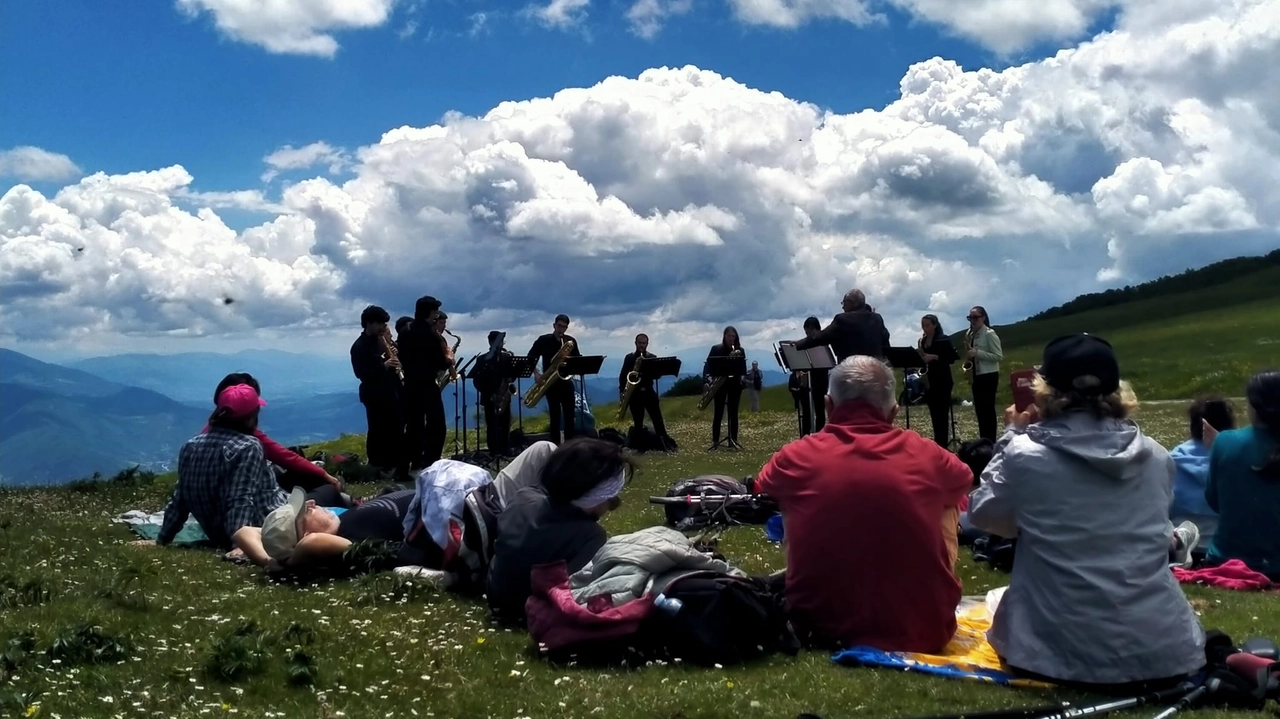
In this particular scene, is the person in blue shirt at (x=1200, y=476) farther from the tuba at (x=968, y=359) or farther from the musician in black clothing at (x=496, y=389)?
the musician in black clothing at (x=496, y=389)

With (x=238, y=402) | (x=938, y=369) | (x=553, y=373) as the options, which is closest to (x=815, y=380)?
(x=938, y=369)

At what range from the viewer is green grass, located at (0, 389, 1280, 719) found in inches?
211

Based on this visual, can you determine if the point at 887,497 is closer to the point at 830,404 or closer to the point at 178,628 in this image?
the point at 830,404

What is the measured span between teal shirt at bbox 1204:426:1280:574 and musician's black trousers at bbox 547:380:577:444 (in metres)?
12.7

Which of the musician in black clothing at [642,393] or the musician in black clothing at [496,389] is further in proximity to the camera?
the musician in black clothing at [642,393]

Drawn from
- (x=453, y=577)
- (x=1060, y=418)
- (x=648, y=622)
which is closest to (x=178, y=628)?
(x=453, y=577)

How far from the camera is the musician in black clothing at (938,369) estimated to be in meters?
18.5

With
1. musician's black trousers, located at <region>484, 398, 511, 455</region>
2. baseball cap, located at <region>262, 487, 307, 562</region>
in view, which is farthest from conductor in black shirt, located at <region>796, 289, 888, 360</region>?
baseball cap, located at <region>262, 487, 307, 562</region>

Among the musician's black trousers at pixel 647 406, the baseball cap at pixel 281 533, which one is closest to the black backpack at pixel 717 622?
the baseball cap at pixel 281 533

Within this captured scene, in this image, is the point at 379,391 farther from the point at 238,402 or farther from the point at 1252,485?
the point at 1252,485

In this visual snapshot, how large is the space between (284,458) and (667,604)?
5441mm

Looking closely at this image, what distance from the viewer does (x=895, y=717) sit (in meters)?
5.09

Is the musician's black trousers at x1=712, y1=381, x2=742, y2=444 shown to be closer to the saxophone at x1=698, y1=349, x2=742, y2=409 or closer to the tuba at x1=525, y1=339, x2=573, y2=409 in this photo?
the saxophone at x1=698, y1=349, x2=742, y2=409

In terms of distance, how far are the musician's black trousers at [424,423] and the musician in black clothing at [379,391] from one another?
0.60 feet
